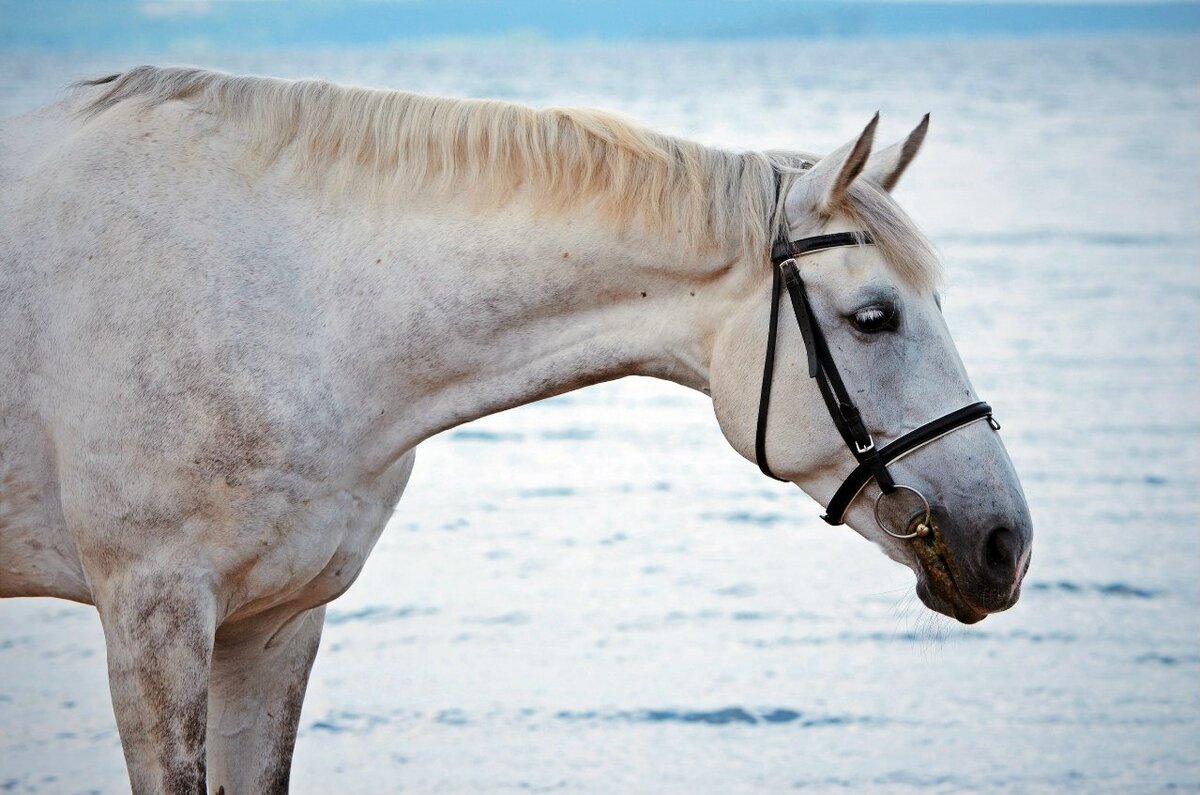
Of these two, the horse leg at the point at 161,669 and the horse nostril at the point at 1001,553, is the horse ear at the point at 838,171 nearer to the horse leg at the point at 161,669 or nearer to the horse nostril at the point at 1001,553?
the horse nostril at the point at 1001,553

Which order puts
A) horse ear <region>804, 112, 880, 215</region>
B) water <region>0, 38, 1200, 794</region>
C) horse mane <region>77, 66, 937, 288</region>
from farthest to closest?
water <region>0, 38, 1200, 794</region>, horse mane <region>77, 66, 937, 288</region>, horse ear <region>804, 112, 880, 215</region>

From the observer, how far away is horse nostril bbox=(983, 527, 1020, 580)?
2385mm

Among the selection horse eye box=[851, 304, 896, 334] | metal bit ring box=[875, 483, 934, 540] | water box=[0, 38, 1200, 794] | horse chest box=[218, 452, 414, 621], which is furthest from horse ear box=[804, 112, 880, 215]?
horse chest box=[218, 452, 414, 621]

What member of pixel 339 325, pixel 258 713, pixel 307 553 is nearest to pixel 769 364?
pixel 339 325

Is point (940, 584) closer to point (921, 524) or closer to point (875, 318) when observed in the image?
point (921, 524)

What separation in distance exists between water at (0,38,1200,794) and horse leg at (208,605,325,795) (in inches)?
49.4

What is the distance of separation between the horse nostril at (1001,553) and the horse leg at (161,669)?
5.14 feet

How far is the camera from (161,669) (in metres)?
2.44

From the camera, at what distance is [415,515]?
6.89 metres

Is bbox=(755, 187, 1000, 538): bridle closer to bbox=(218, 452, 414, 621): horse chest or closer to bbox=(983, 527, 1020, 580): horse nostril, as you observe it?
bbox=(983, 527, 1020, 580): horse nostril

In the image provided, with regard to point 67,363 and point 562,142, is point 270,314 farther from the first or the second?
point 562,142

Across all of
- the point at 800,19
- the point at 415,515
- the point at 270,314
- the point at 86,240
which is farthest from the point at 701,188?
the point at 800,19

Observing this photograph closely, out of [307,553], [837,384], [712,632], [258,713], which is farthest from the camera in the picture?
[712,632]

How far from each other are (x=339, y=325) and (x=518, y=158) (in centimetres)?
52
